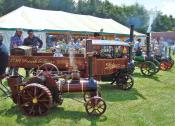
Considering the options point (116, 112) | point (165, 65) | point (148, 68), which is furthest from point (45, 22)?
point (116, 112)

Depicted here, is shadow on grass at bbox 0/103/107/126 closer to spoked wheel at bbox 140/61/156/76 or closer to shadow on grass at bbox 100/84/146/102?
shadow on grass at bbox 100/84/146/102

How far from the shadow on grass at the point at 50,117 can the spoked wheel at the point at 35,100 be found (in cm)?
14

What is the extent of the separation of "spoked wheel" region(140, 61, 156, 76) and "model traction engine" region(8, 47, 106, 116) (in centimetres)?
717

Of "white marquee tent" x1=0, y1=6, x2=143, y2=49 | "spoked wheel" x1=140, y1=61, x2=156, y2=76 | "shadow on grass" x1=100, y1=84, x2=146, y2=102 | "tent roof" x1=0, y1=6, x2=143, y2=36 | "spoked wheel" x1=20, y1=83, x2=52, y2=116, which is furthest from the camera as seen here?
"tent roof" x1=0, y1=6, x2=143, y2=36

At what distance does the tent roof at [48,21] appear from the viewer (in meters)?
21.9

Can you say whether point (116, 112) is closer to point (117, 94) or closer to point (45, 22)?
point (117, 94)

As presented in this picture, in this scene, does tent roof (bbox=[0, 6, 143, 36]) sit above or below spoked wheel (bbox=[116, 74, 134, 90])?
above

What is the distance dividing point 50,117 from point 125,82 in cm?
434

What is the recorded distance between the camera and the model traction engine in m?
7.21

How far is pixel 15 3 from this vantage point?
229 feet

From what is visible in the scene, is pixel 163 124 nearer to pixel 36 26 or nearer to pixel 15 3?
pixel 36 26

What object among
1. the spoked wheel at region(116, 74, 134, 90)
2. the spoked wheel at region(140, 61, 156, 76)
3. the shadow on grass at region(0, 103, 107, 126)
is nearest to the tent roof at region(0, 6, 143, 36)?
the spoked wheel at region(140, 61, 156, 76)

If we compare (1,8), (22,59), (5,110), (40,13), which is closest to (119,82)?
(22,59)

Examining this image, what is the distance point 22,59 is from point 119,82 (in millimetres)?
3048
